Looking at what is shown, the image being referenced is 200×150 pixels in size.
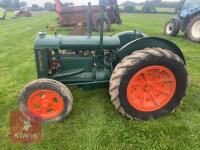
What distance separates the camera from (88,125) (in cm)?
416

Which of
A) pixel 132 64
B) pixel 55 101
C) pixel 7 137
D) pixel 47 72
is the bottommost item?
pixel 7 137

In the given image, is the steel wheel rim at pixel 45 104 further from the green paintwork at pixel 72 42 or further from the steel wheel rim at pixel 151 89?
the steel wheel rim at pixel 151 89

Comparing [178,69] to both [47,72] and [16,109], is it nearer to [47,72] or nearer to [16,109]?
[47,72]

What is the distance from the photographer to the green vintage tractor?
12.8 ft

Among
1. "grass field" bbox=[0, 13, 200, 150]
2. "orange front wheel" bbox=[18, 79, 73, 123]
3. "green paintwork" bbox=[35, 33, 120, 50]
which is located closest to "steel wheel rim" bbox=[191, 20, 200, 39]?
"grass field" bbox=[0, 13, 200, 150]

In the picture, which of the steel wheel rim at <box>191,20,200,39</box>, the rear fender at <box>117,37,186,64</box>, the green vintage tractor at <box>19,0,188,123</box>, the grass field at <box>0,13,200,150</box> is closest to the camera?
the grass field at <box>0,13,200,150</box>

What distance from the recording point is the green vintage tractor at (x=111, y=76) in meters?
3.91

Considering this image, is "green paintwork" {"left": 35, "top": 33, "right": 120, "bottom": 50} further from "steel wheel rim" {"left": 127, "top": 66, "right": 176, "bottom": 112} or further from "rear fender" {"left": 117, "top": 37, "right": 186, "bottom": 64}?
"steel wheel rim" {"left": 127, "top": 66, "right": 176, "bottom": 112}

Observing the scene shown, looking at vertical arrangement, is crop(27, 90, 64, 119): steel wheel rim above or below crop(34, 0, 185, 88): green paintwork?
below

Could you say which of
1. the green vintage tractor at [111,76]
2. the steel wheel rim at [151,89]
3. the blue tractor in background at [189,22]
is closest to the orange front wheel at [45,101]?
the green vintage tractor at [111,76]

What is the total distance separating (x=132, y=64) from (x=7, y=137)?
2008mm

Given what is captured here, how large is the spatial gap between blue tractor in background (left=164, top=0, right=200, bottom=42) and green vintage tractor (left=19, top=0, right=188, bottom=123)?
7.89 meters

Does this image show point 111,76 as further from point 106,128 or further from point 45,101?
point 45,101

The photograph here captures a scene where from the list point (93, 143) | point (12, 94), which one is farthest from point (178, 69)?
point (12, 94)
